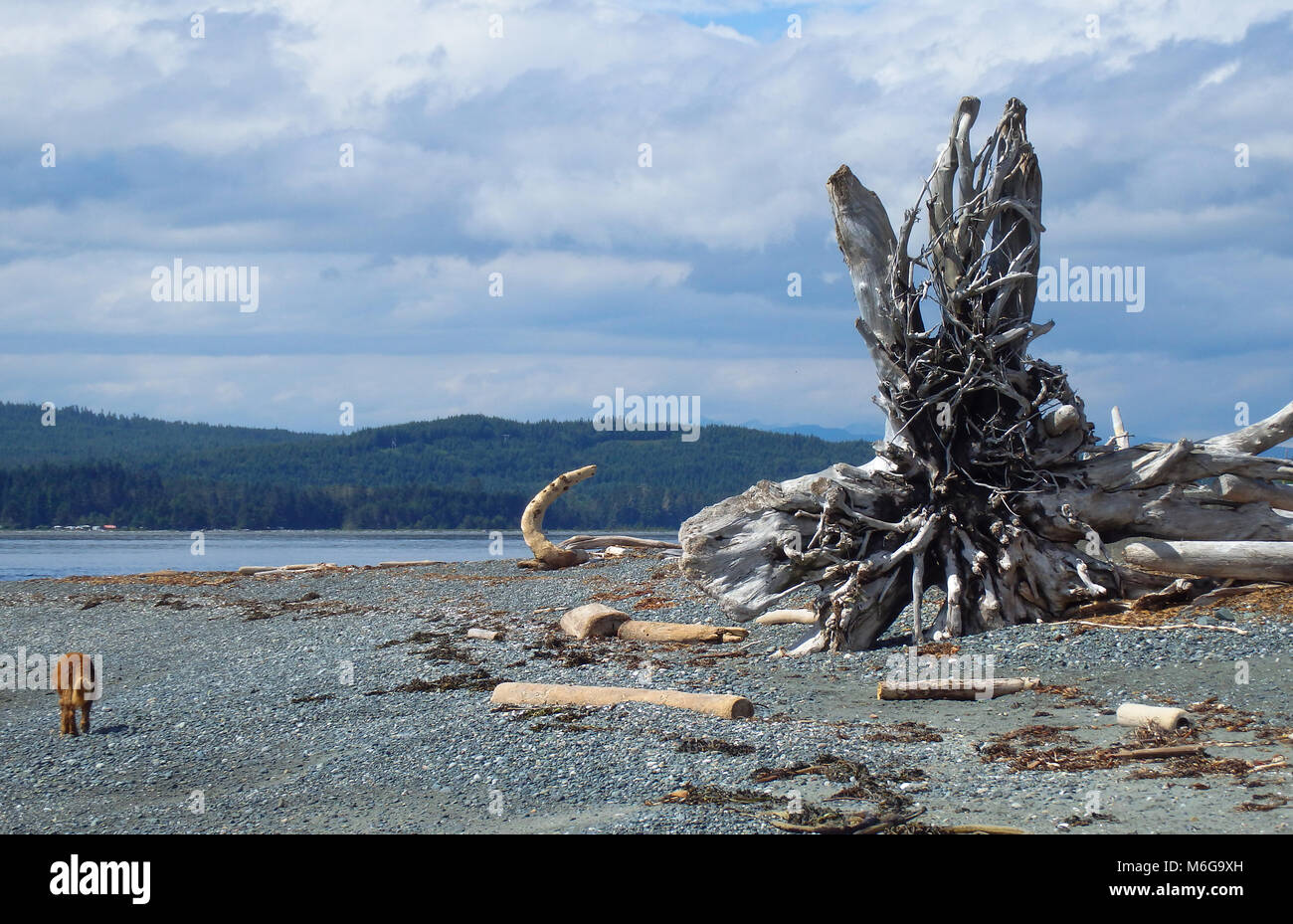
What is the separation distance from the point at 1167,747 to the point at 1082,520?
5586mm

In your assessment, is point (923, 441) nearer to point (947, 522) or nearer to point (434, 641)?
point (947, 522)

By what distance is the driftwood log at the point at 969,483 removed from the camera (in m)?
13.2

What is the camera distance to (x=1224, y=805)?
6.71 metres

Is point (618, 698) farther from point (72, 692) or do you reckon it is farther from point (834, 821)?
point (72, 692)

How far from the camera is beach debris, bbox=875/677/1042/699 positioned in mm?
10664

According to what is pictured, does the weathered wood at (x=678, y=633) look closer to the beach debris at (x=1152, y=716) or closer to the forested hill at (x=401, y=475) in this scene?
the beach debris at (x=1152, y=716)

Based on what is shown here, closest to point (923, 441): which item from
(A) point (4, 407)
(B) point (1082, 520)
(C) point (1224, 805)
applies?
(B) point (1082, 520)

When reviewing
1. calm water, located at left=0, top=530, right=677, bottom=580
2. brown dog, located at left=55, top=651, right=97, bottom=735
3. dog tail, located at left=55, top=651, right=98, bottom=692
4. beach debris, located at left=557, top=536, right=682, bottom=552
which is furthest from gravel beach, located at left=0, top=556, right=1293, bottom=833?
calm water, located at left=0, top=530, right=677, bottom=580

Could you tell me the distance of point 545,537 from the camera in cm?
2780

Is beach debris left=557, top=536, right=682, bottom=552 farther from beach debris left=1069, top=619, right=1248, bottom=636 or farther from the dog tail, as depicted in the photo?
the dog tail

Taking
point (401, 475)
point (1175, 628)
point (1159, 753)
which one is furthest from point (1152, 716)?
point (401, 475)

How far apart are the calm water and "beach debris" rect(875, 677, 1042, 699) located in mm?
25659

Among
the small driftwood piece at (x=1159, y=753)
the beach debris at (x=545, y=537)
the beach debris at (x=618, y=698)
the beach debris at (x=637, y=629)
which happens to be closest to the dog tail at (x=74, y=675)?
the beach debris at (x=618, y=698)

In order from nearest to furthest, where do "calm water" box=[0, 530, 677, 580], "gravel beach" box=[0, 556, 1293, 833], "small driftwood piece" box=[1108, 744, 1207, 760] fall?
1. "gravel beach" box=[0, 556, 1293, 833]
2. "small driftwood piece" box=[1108, 744, 1207, 760]
3. "calm water" box=[0, 530, 677, 580]
